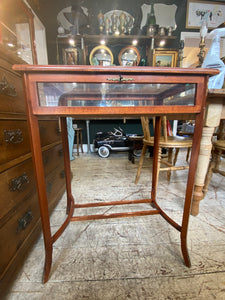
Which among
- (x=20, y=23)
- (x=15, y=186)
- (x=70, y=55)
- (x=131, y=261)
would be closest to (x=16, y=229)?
(x=15, y=186)

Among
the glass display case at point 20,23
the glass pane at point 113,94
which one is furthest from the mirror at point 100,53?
the glass pane at point 113,94

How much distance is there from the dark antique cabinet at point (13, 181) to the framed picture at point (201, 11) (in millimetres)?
3755

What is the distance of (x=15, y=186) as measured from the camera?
1.91 ft

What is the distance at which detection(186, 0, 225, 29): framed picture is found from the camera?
276 cm

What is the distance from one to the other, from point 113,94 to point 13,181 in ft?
1.90

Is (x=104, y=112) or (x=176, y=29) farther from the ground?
(x=176, y=29)

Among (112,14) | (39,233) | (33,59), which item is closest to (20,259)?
(39,233)

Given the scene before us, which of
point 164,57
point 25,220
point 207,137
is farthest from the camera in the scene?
point 164,57

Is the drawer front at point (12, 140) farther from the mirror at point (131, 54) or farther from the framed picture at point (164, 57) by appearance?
the framed picture at point (164, 57)

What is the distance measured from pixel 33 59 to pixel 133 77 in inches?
72.7

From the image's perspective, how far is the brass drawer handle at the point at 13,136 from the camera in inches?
22.0

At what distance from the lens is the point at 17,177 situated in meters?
0.61

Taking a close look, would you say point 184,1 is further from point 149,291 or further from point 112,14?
point 149,291

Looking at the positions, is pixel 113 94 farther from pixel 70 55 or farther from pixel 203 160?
pixel 70 55
